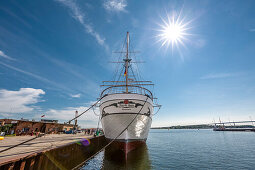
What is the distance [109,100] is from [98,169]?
6.12 m

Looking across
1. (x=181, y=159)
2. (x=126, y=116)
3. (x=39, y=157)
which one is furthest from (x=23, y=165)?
(x=181, y=159)

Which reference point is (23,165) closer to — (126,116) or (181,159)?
(126,116)

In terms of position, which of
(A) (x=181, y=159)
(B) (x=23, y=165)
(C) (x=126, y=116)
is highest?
(C) (x=126, y=116)

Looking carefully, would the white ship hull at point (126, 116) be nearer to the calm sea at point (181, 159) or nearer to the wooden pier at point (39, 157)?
the calm sea at point (181, 159)

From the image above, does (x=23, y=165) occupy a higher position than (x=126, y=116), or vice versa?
(x=126, y=116)

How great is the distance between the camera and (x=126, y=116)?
11.0m

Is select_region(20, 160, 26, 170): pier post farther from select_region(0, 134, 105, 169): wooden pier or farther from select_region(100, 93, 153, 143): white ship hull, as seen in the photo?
select_region(100, 93, 153, 143): white ship hull

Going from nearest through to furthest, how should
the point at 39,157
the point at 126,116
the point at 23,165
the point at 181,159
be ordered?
the point at 23,165, the point at 39,157, the point at 126,116, the point at 181,159

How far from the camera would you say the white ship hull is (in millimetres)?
11016

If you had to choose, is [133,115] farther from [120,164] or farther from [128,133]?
[120,164]

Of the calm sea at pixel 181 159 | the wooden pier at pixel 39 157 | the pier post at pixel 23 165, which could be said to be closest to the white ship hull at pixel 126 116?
the calm sea at pixel 181 159

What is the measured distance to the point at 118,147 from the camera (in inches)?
440

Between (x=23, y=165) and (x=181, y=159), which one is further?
(x=181, y=159)

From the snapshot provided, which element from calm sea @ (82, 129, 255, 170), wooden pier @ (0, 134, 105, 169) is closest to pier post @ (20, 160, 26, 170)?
wooden pier @ (0, 134, 105, 169)
